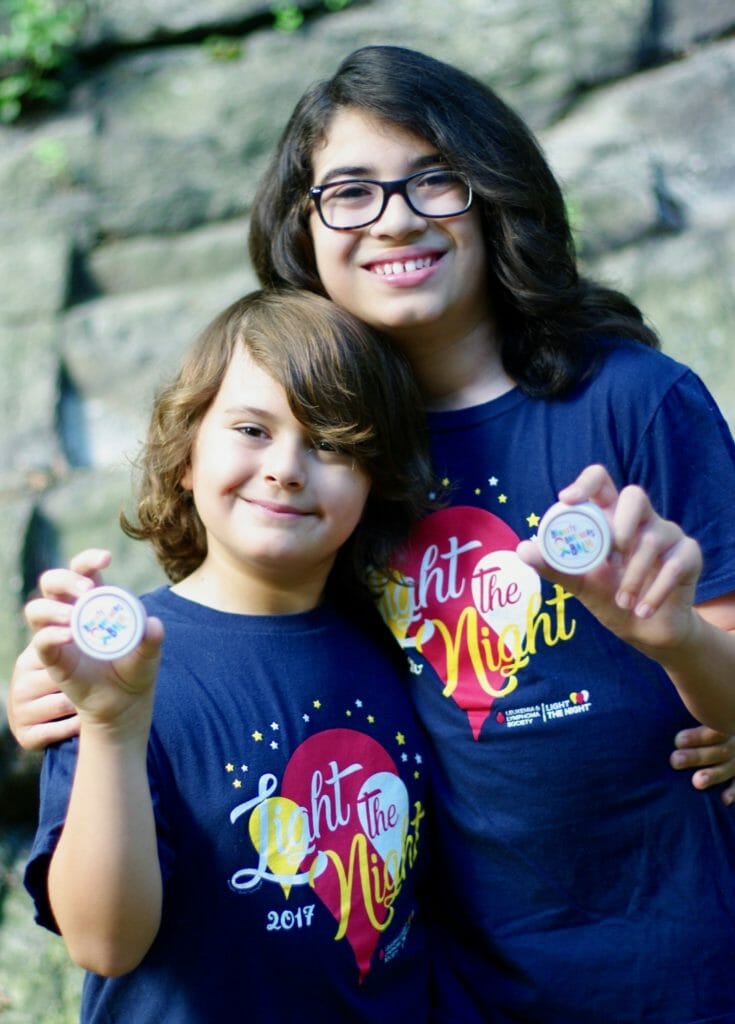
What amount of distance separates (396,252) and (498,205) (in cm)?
24

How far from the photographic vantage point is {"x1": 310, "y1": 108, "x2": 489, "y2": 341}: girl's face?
226 cm

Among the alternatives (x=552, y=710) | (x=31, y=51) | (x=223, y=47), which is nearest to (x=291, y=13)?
(x=223, y=47)

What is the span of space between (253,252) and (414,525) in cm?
80

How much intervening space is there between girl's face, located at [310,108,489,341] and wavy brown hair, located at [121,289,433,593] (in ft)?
0.21

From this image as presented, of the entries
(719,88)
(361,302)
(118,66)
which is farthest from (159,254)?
(361,302)

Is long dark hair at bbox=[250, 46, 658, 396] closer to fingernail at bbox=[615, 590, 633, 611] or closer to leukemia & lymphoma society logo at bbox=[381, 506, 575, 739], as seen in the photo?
leukemia & lymphoma society logo at bbox=[381, 506, 575, 739]

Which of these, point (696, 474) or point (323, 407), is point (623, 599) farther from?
point (323, 407)

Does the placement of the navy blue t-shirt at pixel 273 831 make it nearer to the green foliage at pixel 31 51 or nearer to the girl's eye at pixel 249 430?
the girl's eye at pixel 249 430

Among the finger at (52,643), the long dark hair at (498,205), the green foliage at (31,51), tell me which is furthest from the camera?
the green foliage at (31,51)

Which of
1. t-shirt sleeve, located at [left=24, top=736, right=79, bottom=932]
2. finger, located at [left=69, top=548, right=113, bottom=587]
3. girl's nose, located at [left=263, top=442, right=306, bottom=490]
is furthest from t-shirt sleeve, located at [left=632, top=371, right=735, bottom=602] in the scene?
t-shirt sleeve, located at [left=24, top=736, right=79, bottom=932]

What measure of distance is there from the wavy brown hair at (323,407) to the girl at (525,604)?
0.22 feet

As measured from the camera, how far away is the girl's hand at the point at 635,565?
5.59 feet

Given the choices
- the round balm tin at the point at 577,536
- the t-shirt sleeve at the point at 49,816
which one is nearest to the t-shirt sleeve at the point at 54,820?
the t-shirt sleeve at the point at 49,816

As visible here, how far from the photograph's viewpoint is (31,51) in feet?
16.9
